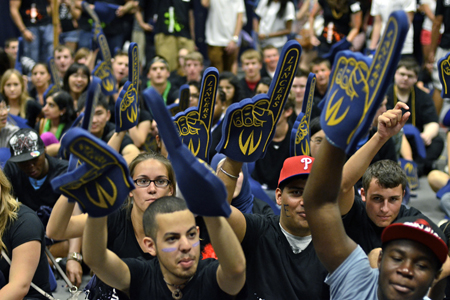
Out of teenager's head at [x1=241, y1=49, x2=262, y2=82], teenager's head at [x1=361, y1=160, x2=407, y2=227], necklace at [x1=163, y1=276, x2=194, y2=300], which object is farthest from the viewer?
teenager's head at [x1=241, y1=49, x2=262, y2=82]

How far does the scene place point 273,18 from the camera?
7309mm

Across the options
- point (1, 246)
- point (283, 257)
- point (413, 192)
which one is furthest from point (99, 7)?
point (283, 257)

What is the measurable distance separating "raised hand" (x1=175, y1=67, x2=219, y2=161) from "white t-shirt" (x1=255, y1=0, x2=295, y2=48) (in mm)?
4868

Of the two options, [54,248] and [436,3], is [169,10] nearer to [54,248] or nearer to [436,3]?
[436,3]

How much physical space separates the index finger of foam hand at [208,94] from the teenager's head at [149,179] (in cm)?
30

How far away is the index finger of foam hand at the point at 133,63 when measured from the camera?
2910mm

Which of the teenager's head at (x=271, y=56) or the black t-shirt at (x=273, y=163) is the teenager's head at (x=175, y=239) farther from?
the teenager's head at (x=271, y=56)

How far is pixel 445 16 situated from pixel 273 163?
3327mm

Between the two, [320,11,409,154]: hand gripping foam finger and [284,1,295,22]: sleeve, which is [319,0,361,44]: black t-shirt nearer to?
[284,1,295,22]: sleeve

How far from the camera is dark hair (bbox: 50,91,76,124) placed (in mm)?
5301

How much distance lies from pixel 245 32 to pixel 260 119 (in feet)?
21.2

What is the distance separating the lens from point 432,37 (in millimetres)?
6898

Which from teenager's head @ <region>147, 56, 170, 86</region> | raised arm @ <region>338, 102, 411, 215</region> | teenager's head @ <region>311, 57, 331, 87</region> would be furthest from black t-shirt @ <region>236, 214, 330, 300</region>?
teenager's head @ <region>311, 57, 331, 87</region>

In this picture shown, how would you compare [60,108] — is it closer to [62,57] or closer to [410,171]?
[62,57]
